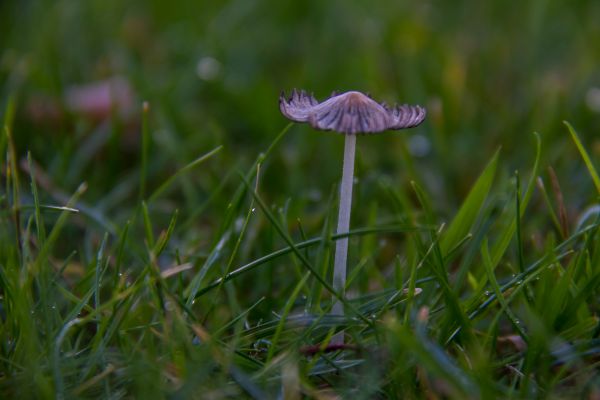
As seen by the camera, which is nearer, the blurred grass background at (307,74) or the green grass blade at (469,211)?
the green grass blade at (469,211)

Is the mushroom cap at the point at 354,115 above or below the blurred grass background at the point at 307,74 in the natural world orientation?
above

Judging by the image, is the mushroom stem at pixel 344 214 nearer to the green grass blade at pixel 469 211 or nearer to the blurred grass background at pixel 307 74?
the green grass blade at pixel 469 211

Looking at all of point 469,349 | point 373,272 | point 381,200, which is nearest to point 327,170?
point 381,200

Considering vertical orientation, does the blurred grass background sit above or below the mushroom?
below

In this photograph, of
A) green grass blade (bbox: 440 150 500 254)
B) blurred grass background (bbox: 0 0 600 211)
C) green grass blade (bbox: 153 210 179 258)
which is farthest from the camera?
blurred grass background (bbox: 0 0 600 211)

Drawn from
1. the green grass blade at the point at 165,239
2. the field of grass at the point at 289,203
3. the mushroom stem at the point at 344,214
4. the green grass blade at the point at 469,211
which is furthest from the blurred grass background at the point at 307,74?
the mushroom stem at the point at 344,214

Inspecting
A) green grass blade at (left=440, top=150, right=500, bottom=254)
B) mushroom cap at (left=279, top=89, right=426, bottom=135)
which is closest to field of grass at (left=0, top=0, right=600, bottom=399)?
green grass blade at (left=440, top=150, right=500, bottom=254)

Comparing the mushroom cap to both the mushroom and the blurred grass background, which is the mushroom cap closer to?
the mushroom

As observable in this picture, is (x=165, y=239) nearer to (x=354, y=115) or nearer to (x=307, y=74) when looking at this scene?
(x=354, y=115)
